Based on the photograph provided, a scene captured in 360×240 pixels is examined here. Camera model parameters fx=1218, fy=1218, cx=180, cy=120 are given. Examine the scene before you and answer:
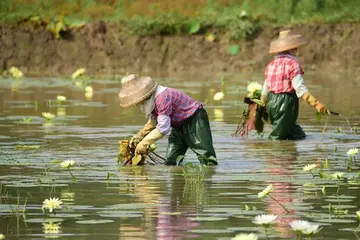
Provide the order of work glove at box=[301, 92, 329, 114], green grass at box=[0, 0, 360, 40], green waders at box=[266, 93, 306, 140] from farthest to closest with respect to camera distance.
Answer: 1. green grass at box=[0, 0, 360, 40]
2. green waders at box=[266, 93, 306, 140]
3. work glove at box=[301, 92, 329, 114]

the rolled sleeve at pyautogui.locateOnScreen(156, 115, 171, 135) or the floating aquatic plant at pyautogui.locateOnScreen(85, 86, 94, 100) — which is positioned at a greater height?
the rolled sleeve at pyautogui.locateOnScreen(156, 115, 171, 135)

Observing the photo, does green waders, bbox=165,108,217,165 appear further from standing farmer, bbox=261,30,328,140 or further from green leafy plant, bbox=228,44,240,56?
Result: green leafy plant, bbox=228,44,240,56

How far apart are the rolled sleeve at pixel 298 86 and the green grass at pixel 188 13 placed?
50.5 ft

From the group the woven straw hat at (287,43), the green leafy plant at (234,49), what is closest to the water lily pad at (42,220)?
the woven straw hat at (287,43)

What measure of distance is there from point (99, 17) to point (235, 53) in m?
3.81

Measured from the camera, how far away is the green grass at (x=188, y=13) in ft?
101

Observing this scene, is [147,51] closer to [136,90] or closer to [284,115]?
[284,115]

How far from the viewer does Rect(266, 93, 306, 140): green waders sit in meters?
15.4

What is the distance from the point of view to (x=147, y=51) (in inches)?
1220

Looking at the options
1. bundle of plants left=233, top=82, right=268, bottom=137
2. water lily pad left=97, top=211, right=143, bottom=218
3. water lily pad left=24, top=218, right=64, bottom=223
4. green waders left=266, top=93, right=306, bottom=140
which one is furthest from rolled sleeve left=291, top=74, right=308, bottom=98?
water lily pad left=24, top=218, right=64, bottom=223

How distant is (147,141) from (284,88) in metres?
3.86

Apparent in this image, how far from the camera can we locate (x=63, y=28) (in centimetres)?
3092

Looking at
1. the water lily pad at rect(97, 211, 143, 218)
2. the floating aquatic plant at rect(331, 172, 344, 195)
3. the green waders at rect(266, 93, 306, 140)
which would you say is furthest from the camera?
the green waders at rect(266, 93, 306, 140)

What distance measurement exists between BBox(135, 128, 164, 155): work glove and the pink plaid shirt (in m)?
3.59
